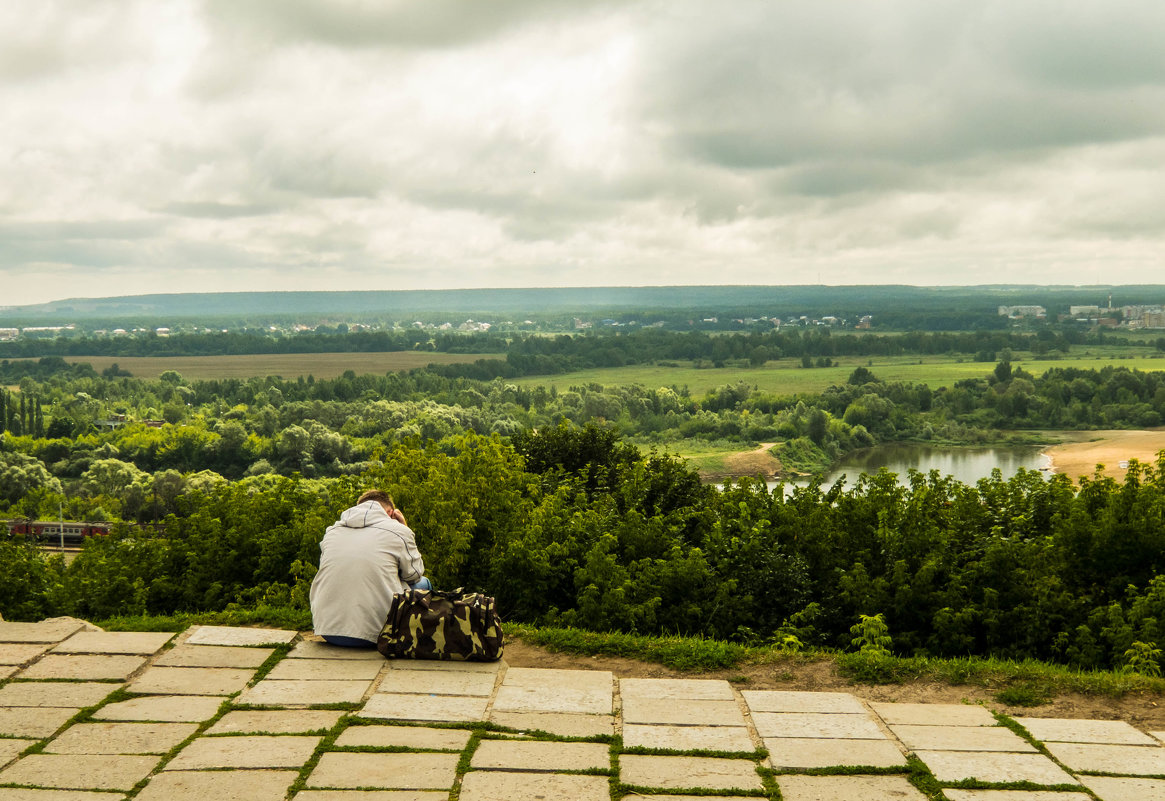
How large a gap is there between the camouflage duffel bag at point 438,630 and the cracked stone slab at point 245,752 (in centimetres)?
154

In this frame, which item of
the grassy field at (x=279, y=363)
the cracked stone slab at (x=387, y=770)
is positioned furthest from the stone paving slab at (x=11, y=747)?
the grassy field at (x=279, y=363)

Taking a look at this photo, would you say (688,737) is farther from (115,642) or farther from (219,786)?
(115,642)

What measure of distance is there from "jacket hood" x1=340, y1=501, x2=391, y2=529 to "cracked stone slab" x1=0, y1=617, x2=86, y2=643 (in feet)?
7.86

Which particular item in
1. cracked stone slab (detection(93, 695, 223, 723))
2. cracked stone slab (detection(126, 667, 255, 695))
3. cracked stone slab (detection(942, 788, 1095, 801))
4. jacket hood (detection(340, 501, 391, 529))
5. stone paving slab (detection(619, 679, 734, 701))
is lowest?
stone paving slab (detection(619, 679, 734, 701))

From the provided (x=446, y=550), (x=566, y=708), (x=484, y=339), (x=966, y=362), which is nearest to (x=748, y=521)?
(x=446, y=550)

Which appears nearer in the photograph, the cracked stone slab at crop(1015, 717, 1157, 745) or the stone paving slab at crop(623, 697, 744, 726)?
the cracked stone slab at crop(1015, 717, 1157, 745)

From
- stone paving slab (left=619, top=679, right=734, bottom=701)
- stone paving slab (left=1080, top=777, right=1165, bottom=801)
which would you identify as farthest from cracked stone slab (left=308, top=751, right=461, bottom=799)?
stone paving slab (left=1080, top=777, right=1165, bottom=801)

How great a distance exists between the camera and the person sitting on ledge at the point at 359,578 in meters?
7.17

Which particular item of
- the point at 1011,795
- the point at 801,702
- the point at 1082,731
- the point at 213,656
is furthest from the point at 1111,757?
the point at 213,656

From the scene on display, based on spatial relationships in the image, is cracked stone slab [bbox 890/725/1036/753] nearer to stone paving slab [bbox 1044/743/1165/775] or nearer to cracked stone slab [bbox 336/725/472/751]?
stone paving slab [bbox 1044/743/1165/775]

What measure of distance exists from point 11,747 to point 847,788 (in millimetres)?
4596

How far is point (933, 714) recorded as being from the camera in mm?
6285

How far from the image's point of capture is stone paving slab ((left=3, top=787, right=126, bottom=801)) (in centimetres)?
474

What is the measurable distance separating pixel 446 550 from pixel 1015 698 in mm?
6428
